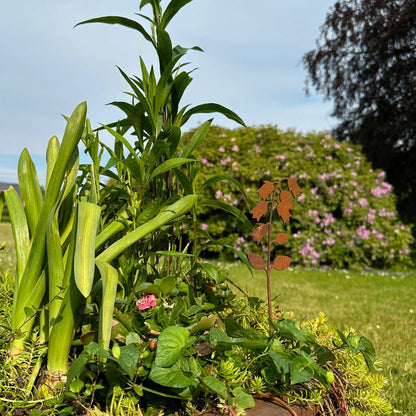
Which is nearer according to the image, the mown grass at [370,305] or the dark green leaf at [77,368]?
the dark green leaf at [77,368]

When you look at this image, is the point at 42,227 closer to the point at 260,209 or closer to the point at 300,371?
the point at 260,209

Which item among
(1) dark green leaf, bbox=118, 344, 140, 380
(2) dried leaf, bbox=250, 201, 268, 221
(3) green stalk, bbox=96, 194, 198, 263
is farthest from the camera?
(2) dried leaf, bbox=250, 201, 268, 221

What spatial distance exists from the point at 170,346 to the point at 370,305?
12.3 feet

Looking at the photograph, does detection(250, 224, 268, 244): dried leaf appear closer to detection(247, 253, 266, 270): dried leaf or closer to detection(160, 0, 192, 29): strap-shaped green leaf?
detection(247, 253, 266, 270): dried leaf

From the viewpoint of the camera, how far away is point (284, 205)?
128 cm

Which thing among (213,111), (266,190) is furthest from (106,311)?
(213,111)

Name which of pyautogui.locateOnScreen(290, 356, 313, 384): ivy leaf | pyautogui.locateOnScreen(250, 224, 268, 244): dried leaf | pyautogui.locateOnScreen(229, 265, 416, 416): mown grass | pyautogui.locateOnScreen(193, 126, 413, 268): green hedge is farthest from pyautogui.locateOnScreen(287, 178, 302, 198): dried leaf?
pyautogui.locateOnScreen(193, 126, 413, 268): green hedge

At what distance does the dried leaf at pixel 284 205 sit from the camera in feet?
4.14

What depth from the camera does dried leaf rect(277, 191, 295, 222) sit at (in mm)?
1263

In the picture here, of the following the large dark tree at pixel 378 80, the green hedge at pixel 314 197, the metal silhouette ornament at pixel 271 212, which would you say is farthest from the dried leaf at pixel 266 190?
the large dark tree at pixel 378 80

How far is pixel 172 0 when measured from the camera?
1326mm

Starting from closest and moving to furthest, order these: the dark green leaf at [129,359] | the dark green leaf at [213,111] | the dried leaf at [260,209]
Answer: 1. the dark green leaf at [129,359]
2. the dried leaf at [260,209]
3. the dark green leaf at [213,111]

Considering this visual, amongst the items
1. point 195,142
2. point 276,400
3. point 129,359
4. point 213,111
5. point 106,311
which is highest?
point 213,111

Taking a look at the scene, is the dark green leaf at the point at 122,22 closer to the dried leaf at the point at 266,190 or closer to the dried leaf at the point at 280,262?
the dried leaf at the point at 266,190
